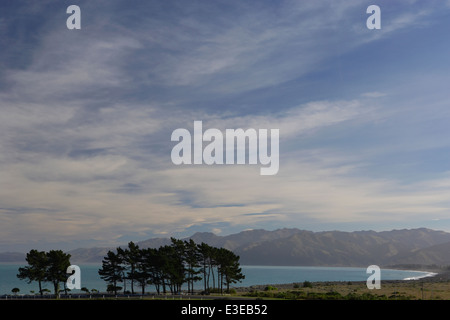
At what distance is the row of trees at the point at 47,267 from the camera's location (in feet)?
311

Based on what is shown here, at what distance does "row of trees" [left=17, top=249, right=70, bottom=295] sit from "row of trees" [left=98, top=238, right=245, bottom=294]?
9.04m

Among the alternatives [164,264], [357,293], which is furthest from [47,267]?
[357,293]

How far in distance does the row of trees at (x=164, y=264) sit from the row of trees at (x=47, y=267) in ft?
29.7

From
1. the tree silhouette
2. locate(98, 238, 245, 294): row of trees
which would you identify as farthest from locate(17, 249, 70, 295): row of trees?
locate(98, 238, 245, 294): row of trees

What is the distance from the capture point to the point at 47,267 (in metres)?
96.1

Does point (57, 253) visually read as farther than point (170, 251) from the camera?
No

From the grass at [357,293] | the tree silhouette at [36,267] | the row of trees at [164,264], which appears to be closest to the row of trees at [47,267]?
the tree silhouette at [36,267]

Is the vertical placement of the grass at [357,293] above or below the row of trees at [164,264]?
below

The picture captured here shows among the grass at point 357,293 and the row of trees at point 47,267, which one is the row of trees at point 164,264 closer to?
the row of trees at point 47,267
